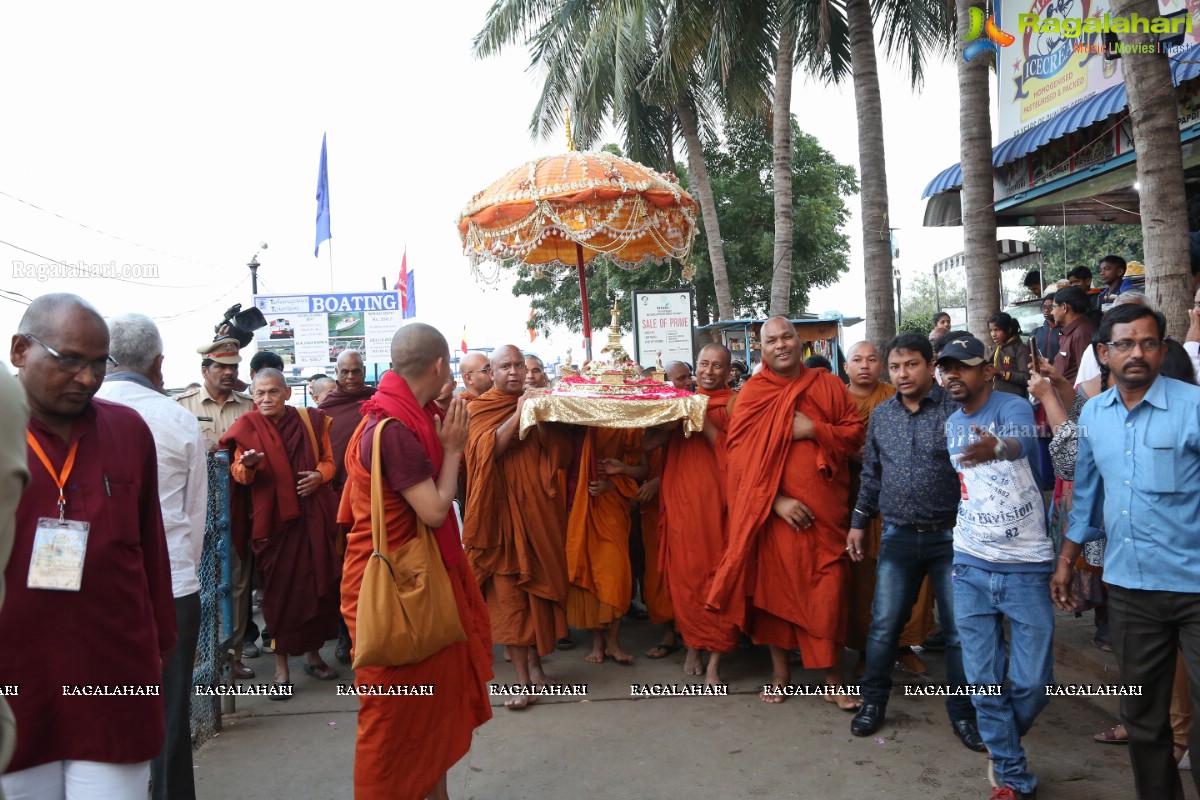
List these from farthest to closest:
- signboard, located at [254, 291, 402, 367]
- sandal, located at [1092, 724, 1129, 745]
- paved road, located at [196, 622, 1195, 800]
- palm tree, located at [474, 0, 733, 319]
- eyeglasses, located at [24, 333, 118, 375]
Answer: palm tree, located at [474, 0, 733, 319] < signboard, located at [254, 291, 402, 367] < sandal, located at [1092, 724, 1129, 745] < paved road, located at [196, 622, 1195, 800] < eyeglasses, located at [24, 333, 118, 375]

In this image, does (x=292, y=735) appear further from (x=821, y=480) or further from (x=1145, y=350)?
(x=1145, y=350)

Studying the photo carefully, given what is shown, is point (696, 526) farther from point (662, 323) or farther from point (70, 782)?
point (662, 323)

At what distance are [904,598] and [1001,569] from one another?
30.8 inches

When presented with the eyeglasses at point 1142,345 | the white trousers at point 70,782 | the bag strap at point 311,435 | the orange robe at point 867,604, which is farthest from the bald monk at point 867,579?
the white trousers at point 70,782

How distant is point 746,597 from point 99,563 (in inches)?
145

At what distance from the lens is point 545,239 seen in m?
8.18

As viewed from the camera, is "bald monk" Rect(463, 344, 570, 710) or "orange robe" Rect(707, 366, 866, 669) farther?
"bald monk" Rect(463, 344, 570, 710)

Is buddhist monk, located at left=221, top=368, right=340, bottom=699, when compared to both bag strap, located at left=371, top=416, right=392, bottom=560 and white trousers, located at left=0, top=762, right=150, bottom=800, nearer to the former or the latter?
bag strap, located at left=371, top=416, right=392, bottom=560

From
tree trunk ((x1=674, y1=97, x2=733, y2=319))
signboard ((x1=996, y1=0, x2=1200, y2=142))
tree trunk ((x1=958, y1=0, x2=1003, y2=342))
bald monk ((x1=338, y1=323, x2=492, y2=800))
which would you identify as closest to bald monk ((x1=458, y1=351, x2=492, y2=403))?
bald monk ((x1=338, y1=323, x2=492, y2=800))

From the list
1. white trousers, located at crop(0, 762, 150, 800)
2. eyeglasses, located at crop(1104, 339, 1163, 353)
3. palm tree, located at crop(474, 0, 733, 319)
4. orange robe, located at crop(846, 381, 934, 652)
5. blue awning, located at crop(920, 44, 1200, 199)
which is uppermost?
palm tree, located at crop(474, 0, 733, 319)

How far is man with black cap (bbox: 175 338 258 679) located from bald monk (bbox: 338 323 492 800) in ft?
8.52

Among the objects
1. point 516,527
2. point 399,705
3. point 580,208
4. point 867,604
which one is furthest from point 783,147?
point 399,705

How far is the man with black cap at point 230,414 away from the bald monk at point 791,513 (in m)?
3.14

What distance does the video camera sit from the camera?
6.25 meters
